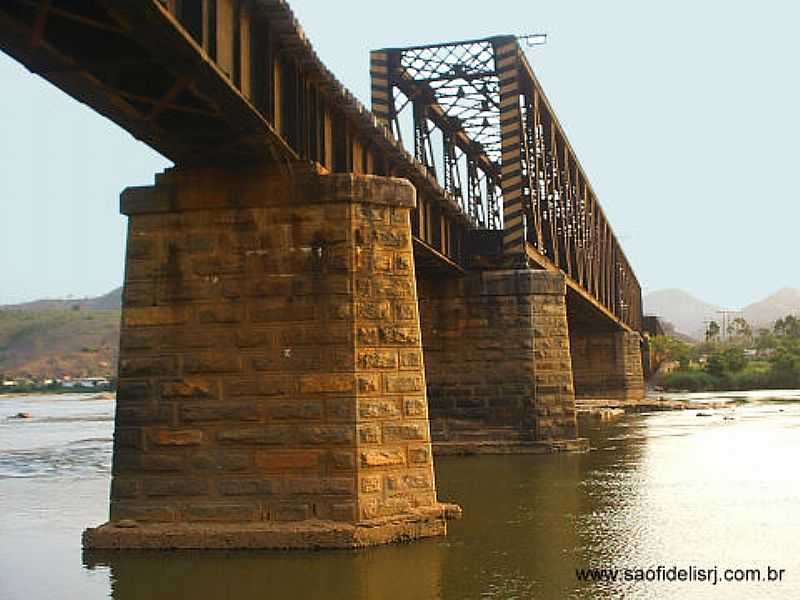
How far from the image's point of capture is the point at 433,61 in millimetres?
38844

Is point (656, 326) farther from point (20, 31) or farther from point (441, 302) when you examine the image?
point (20, 31)

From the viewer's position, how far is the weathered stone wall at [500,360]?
3089cm

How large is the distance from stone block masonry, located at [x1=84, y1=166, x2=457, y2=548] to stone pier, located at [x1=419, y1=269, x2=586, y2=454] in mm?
14334

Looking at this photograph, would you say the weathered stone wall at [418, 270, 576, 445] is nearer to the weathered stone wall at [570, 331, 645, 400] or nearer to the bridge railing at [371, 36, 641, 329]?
the bridge railing at [371, 36, 641, 329]

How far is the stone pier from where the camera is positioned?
3084cm

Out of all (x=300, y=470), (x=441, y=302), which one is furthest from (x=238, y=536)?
(x=441, y=302)

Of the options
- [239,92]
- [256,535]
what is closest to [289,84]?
[239,92]

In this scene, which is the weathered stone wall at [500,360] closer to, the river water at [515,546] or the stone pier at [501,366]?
the stone pier at [501,366]

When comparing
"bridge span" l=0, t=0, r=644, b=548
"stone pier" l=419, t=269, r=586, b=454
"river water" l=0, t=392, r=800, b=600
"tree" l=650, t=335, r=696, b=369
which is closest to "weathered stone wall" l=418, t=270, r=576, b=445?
"stone pier" l=419, t=269, r=586, b=454

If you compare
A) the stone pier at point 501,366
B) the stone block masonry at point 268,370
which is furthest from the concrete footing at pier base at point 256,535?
the stone pier at point 501,366

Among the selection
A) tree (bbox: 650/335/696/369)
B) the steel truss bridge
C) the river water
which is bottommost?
the river water

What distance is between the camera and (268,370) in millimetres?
15891

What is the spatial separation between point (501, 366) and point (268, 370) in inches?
629

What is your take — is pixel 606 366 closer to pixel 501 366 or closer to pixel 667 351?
pixel 501 366
